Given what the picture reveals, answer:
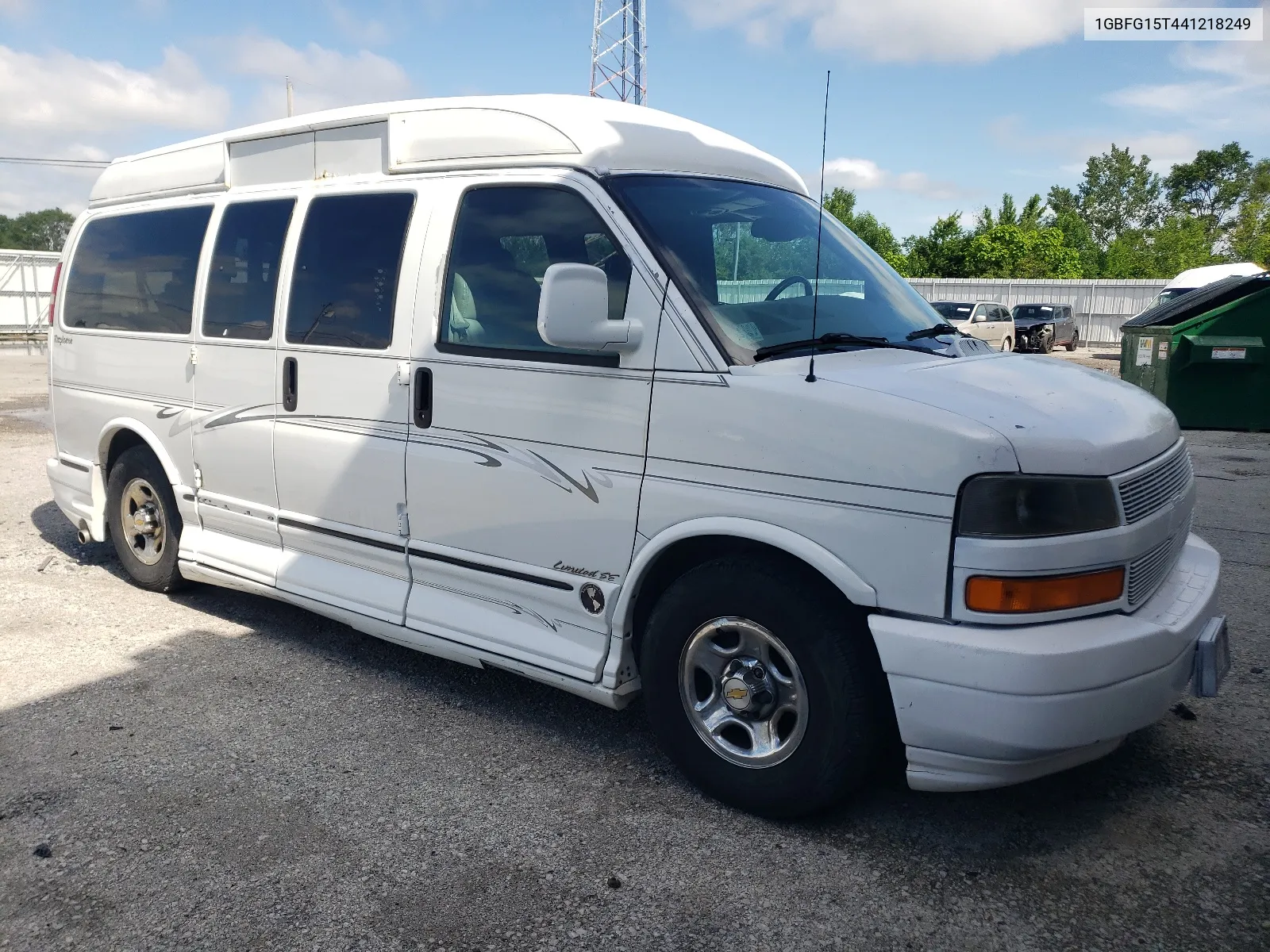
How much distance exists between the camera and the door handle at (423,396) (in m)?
4.01

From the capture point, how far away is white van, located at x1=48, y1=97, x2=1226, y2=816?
2.84 meters

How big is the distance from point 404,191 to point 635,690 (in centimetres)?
225

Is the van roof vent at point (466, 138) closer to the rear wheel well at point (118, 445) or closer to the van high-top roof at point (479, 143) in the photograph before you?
the van high-top roof at point (479, 143)

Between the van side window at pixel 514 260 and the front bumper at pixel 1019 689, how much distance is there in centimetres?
146

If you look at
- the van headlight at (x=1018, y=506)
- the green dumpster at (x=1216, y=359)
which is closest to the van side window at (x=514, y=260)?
the van headlight at (x=1018, y=506)

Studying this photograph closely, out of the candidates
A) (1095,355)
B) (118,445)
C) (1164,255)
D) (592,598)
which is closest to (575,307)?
(592,598)

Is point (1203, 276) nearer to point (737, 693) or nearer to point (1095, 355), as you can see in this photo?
point (1095, 355)

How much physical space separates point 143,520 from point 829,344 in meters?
4.19

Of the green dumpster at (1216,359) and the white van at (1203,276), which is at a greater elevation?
the white van at (1203,276)

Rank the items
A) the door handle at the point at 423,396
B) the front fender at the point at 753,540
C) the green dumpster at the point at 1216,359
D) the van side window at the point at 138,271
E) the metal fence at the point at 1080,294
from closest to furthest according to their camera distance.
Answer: the front fender at the point at 753,540, the door handle at the point at 423,396, the van side window at the point at 138,271, the green dumpster at the point at 1216,359, the metal fence at the point at 1080,294

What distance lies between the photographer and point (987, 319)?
2772 cm

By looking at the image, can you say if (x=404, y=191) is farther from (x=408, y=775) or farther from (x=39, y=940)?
(x=39, y=940)

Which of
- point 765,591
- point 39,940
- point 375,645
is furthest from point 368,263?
point 39,940

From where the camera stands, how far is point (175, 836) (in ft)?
10.6
